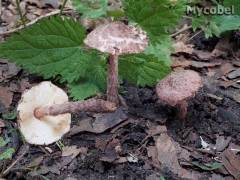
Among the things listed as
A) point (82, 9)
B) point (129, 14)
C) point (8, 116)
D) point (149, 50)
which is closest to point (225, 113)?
point (149, 50)

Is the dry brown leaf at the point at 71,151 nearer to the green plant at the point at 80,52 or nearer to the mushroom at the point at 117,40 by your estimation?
the green plant at the point at 80,52

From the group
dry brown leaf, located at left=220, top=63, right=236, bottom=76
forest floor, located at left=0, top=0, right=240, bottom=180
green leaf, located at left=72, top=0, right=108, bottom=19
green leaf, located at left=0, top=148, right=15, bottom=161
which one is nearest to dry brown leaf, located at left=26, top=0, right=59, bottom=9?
forest floor, located at left=0, top=0, right=240, bottom=180

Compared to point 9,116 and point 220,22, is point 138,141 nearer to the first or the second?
point 9,116

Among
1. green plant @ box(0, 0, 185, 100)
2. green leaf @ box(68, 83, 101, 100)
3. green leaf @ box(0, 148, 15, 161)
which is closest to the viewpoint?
green leaf @ box(0, 148, 15, 161)

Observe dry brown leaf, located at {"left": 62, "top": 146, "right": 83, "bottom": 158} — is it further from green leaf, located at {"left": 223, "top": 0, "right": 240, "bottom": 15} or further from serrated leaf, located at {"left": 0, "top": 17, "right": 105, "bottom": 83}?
green leaf, located at {"left": 223, "top": 0, "right": 240, "bottom": 15}

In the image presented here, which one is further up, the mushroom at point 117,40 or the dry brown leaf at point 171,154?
the mushroom at point 117,40

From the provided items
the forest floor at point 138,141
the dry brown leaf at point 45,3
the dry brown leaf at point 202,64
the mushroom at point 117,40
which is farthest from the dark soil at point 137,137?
the dry brown leaf at point 45,3

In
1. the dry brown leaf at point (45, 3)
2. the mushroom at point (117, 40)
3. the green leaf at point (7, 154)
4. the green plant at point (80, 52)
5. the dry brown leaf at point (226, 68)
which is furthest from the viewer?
the dry brown leaf at point (45, 3)

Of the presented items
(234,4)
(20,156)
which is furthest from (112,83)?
(234,4)
